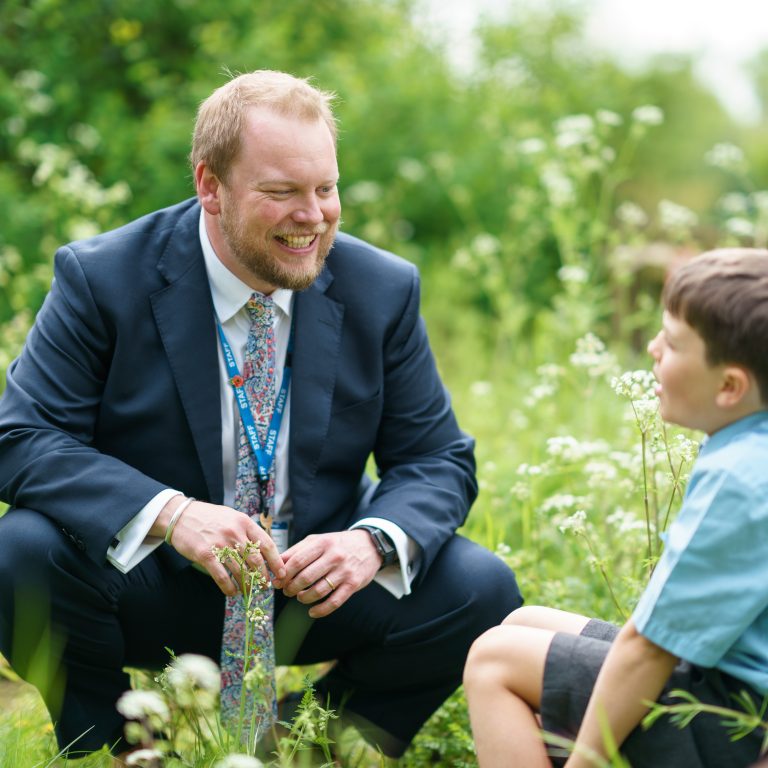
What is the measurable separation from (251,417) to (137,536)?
40cm

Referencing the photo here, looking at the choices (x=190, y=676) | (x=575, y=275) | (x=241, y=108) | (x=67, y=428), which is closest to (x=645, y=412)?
(x=190, y=676)

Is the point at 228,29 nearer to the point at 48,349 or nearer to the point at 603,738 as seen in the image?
the point at 48,349

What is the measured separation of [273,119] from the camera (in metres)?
2.79

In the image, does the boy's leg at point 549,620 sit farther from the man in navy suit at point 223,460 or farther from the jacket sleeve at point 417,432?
the jacket sleeve at point 417,432

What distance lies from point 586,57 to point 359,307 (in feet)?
19.6

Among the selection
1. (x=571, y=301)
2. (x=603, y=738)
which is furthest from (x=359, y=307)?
(x=571, y=301)

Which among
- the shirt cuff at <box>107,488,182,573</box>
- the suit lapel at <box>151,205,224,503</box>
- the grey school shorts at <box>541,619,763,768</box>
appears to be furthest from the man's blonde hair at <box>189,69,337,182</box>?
the grey school shorts at <box>541,619,763,768</box>

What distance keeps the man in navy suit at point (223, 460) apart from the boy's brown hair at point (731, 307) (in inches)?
40.1

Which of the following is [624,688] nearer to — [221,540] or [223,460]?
[221,540]

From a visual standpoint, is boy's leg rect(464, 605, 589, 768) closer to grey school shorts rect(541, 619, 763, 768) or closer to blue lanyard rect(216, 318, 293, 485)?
grey school shorts rect(541, 619, 763, 768)

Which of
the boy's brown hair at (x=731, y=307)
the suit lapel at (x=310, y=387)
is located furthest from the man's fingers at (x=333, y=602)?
the boy's brown hair at (x=731, y=307)

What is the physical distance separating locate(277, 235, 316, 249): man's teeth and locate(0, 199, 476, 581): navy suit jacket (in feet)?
0.53

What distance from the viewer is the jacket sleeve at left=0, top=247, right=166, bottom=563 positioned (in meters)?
2.60

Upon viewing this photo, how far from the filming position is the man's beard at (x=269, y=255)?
2.81 metres
